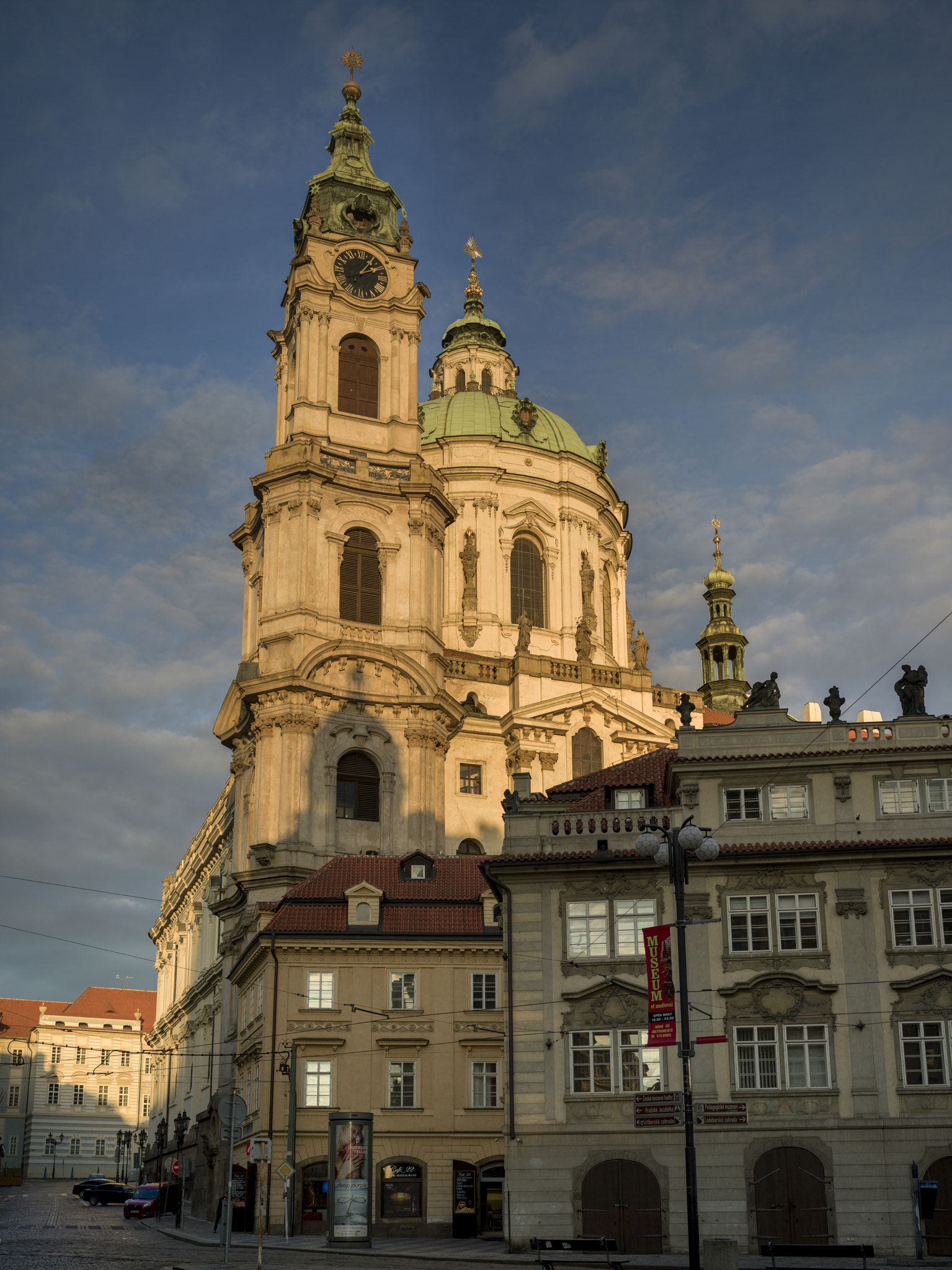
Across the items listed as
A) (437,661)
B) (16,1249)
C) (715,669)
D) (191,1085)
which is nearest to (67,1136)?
(191,1085)

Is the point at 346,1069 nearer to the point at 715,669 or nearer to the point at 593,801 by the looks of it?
the point at 593,801

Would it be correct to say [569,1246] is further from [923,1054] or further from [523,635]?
[523,635]

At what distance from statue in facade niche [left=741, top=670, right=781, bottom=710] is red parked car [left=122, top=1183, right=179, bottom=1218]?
35.0m

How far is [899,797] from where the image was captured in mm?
38375

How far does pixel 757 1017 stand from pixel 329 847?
2982cm

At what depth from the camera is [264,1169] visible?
47344mm

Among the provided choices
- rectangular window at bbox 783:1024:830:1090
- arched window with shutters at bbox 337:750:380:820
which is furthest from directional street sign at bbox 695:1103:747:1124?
arched window with shutters at bbox 337:750:380:820

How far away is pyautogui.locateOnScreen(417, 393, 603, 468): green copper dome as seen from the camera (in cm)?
8775

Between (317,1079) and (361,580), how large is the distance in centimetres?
2736

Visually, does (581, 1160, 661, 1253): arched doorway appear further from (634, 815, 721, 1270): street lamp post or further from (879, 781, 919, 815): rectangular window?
(879, 781, 919, 815): rectangular window

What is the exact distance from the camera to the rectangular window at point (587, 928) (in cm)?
3778

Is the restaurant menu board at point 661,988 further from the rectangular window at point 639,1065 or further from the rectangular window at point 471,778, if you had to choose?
the rectangular window at point 471,778

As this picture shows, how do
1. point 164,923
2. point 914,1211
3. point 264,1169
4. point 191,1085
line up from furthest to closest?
point 164,923, point 191,1085, point 264,1169, point 914,1211

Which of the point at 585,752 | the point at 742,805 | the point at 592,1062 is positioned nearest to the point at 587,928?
the point at 592,1062
